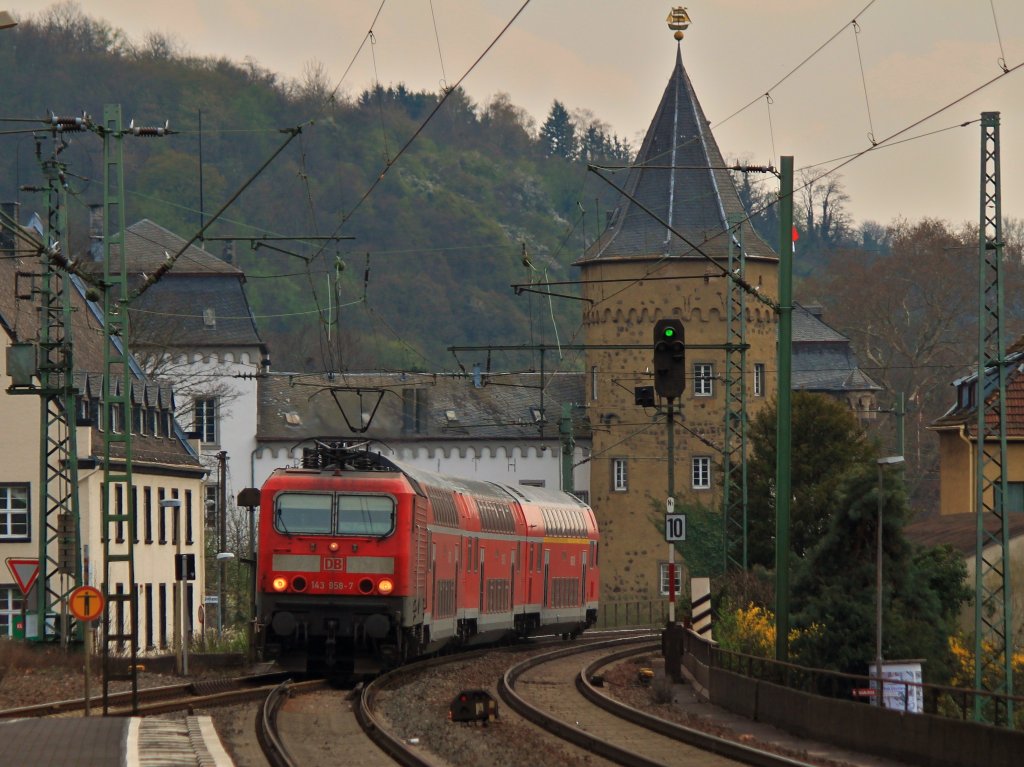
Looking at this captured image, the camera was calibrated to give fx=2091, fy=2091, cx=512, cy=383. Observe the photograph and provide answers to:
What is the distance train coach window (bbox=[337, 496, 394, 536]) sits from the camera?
27.5 m

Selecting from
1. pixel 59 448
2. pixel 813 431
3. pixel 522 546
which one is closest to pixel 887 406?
pixel 813 431

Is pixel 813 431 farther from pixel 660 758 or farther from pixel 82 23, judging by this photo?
pixel 82 23

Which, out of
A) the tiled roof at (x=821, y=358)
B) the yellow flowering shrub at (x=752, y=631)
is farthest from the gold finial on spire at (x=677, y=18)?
the tiled roof at (x=821, y=358)

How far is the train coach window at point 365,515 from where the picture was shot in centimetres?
2747

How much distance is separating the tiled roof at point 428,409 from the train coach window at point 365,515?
5628 centimetres

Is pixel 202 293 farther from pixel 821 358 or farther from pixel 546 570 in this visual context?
pixel 546 570

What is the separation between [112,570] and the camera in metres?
51.6

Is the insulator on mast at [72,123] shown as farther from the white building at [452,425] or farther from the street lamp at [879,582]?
the white building at [452,425]

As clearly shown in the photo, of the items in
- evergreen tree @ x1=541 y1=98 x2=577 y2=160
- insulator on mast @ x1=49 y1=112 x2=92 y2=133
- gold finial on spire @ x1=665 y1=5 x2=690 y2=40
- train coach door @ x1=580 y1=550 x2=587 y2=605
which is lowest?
train coach door @ x1=580 y1=550 x2=587 y2=605

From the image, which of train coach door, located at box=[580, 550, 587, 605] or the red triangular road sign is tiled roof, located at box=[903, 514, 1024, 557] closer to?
train coach door, located at box=[580, 550, 587, 605]

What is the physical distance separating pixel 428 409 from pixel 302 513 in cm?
5980

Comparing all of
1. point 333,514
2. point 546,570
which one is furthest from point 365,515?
point 546,570

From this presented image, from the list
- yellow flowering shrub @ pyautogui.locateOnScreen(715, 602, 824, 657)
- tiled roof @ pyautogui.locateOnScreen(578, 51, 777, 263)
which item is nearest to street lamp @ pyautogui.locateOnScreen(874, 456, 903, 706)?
yellow flowering shrub @ pyautogui.locateOnScreen(715, 602, 824, 657)

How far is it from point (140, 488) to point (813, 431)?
723 inches
